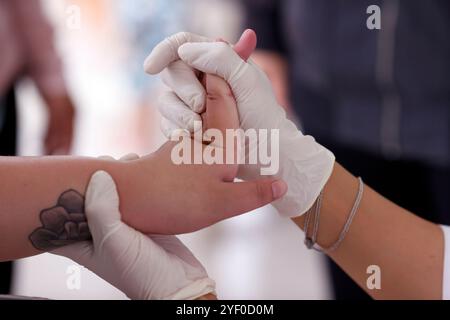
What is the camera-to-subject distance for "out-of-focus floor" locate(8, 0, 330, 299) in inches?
43.6

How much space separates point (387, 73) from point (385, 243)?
→ 1.75 ft

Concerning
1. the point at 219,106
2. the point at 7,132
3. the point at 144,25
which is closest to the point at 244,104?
the point at 219,106

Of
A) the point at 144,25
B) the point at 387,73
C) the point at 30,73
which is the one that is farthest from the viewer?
the point at 30,73

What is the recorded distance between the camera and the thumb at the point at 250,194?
0.83 m

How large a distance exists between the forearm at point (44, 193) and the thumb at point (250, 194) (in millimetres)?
103

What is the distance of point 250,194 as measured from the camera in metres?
0.83

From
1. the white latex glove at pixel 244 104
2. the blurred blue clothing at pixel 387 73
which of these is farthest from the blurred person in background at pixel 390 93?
the white latex glove at pixel 244 104

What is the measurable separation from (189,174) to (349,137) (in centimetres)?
70

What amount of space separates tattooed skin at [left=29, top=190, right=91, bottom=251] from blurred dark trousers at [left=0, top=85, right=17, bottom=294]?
73 cm

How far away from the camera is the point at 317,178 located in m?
0.87

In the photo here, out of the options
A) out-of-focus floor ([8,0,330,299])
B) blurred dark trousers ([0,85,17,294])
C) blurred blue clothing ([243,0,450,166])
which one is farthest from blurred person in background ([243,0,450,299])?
blurred dark trousers ([0,85,17,294])

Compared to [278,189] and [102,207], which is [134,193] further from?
[278,189]
